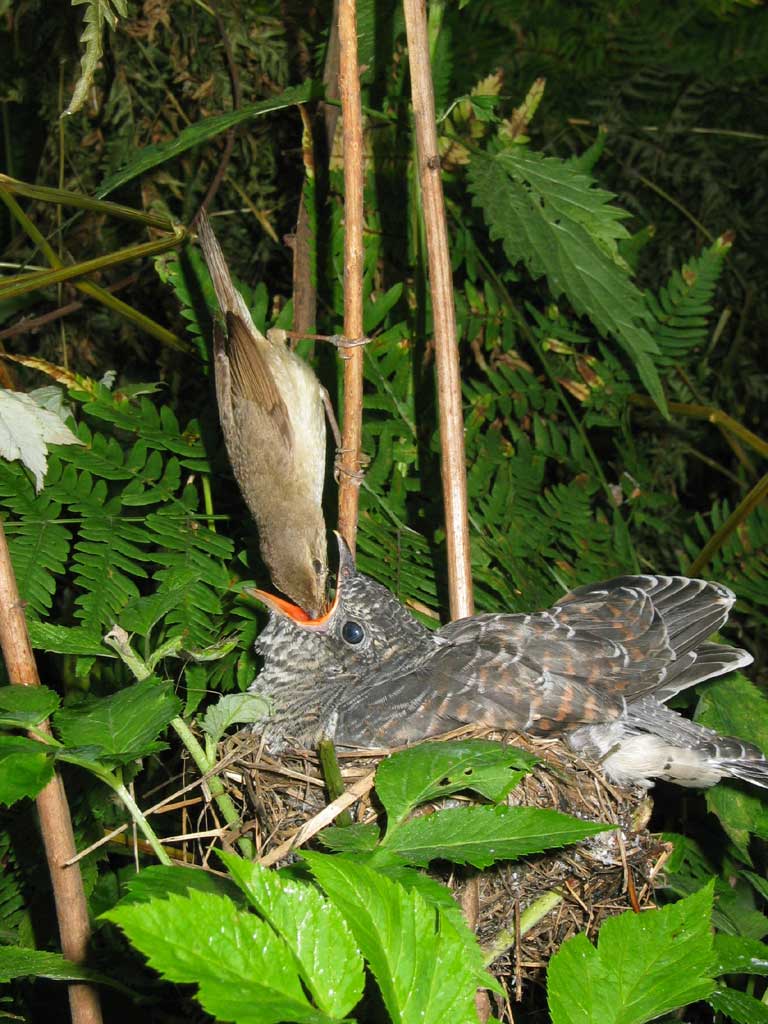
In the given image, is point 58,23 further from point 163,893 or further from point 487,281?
point 163,893

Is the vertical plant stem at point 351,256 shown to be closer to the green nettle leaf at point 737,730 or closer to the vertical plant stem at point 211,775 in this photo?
the vertical plant stem at point 211,775

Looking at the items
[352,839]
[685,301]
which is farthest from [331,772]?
[685,301]

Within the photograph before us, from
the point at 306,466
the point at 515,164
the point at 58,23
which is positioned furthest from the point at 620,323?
the point at 58,23

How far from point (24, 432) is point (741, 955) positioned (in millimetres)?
1165

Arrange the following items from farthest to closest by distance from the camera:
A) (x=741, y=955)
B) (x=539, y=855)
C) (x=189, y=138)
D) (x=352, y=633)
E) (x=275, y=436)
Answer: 1. (x=275, y=436)
2. (x=352, y=633)
3. (x=189, y=138)
4. (x=539, y=855)
5. (x=741, y=955)

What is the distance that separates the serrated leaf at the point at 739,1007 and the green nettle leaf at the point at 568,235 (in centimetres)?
87

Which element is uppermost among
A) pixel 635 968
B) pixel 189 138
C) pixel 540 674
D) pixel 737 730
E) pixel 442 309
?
pixel 189 138

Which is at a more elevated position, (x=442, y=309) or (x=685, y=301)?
(x=442, y=309)

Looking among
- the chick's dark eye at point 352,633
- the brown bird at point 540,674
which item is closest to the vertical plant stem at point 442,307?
the brown bird at point 540,674

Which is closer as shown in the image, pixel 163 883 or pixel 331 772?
pixel 163 883

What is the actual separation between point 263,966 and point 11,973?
39 centimetres

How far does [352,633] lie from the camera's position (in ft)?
5.66

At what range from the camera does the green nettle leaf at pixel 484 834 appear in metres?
0.83

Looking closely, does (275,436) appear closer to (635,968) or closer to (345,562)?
(345,562)
